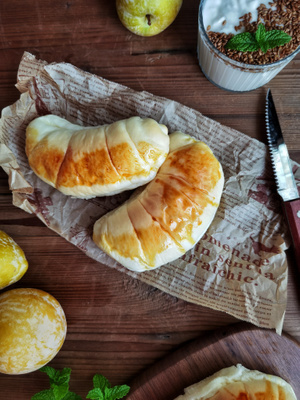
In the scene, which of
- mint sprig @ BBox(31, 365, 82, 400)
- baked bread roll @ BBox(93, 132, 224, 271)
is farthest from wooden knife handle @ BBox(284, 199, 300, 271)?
mint sprig @ BBox(31, 365, 82, 400)

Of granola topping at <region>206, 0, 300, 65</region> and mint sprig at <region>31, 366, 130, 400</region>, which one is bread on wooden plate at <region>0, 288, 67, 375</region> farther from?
granola topping at <region>206, 0, 300, 65</region>

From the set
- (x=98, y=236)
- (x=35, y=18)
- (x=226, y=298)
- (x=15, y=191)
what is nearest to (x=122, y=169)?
(x=98, y=236)

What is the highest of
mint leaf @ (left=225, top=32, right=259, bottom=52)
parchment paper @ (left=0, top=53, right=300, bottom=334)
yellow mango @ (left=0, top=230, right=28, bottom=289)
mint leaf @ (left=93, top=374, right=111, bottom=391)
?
mint leaf @ (left=225, top=32, right=259, bottom=52)

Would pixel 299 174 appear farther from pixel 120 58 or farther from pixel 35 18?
pixel 35 18

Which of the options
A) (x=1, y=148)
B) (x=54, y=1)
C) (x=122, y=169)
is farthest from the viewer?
(x=54, y=1)

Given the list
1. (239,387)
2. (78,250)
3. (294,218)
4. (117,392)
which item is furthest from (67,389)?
(294,218)
